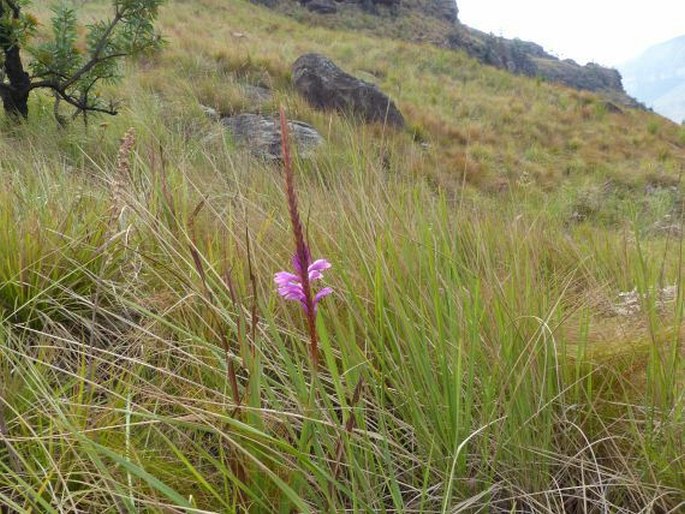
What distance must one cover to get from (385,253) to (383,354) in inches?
19.0

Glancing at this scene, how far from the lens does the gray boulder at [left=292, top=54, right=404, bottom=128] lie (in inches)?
341

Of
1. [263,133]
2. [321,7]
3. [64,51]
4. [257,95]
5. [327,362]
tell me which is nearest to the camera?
[327,362]

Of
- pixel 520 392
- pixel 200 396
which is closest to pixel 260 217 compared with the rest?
pixel 200 396

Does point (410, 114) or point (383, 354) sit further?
point (410, 114)

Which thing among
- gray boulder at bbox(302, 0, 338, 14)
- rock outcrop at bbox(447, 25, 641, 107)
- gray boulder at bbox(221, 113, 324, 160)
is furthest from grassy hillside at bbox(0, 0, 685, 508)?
rock outcrop at bbox(447, 25, 641, 107)

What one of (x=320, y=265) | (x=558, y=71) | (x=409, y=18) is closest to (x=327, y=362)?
(x=320, y=265)

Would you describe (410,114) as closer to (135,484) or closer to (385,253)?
(385,253)

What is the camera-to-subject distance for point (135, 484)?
34.6 inches

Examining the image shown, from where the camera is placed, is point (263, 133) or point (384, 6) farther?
point (384, 6)

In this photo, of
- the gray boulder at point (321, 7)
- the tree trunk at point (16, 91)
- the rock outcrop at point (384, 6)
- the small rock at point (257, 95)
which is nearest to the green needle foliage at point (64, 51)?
the tree trunk at point (16, 91)

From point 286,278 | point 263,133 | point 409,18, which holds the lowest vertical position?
point 263,133

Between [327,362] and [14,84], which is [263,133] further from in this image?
[327,362]

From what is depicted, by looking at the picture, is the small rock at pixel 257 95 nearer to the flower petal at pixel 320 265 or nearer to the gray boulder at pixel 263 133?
the gray boulder at pixel 263 133

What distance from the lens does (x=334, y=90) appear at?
28.9 ft
